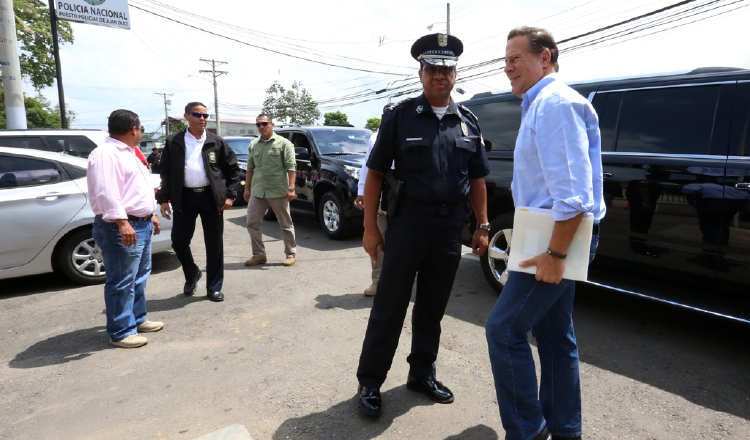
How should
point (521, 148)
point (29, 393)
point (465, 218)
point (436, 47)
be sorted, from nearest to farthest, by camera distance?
point (521, 148)
point (436, 47)
point (465, 218)
point (29, 393)

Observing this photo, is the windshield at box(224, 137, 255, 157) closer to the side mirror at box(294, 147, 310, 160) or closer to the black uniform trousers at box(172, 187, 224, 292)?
the side mirror at box(294, 147, 310, 160)

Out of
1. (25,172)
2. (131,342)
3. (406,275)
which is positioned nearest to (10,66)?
(25,172)

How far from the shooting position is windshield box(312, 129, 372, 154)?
822 centimetres

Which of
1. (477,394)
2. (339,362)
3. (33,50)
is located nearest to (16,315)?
(339,362)

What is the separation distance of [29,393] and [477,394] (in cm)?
278

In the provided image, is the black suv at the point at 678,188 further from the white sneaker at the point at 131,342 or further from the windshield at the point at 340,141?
the windshield at the point at 340,141

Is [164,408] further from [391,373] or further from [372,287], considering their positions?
[372,287]

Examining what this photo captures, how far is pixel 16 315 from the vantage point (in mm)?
4496

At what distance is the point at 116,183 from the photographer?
3484mm

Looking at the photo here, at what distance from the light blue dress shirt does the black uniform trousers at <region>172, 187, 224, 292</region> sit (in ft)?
11.4

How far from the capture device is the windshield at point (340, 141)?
822 cm

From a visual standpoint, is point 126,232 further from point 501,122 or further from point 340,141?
point 340,141

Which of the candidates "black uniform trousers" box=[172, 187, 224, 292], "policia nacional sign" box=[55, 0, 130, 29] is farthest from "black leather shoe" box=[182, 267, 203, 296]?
"policia nacional sign" box=[55, 0, 130, 29]

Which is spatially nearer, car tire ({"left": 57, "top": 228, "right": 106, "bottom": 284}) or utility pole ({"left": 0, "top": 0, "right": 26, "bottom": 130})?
car tire ({"left": 57, "top": 228, "right": 106, "bottom": 284})
